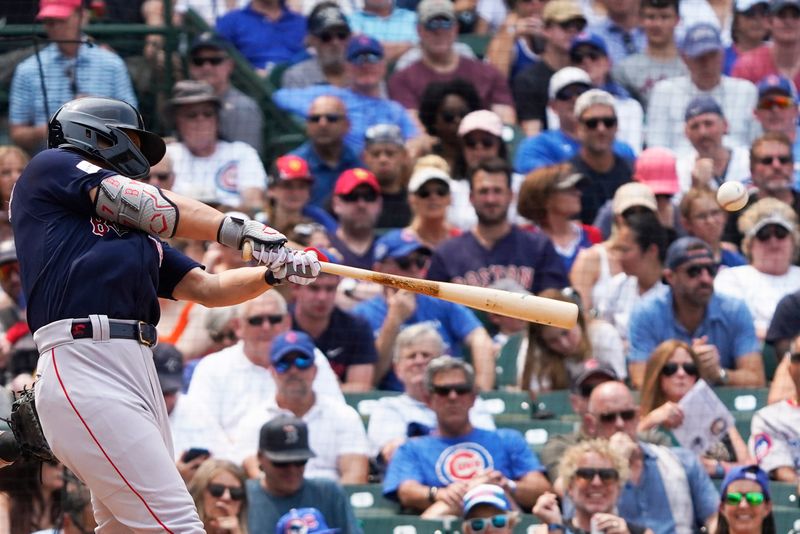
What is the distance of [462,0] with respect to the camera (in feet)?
36.5

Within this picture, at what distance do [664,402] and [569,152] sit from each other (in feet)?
7.25

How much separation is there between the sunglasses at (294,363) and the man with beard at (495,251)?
1140 millimetres

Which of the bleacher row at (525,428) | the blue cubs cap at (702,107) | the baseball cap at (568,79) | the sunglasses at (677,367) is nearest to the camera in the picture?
the bleacher row at (525,428)

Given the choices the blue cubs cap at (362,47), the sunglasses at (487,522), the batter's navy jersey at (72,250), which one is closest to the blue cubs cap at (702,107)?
the blue cubs cap at (362,47)

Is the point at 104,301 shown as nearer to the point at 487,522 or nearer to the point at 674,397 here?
the point at 487,522

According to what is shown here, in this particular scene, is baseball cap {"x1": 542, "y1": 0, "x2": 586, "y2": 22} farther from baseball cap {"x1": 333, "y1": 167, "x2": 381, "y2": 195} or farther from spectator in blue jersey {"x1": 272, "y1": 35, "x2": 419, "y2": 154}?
baseball cap {"x1": 333, "y1": 167, "x2": 381, "y2": 195}

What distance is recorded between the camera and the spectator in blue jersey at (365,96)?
9.56 meters

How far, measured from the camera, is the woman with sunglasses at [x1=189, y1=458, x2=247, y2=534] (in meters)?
6.72

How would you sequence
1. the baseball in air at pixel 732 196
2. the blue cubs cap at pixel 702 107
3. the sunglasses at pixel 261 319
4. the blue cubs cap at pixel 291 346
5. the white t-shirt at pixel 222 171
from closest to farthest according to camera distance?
1. the baseball in air at pixel 732 196
2. the blue cubs cap at pixel 291 346
3. the sunglasses at pixel 261 319
4. the white t-shirt at pixel 222 171
5. the blue cubs cap at pixel 702 107

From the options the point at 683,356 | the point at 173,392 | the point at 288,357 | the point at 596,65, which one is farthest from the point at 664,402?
the point at 596,65

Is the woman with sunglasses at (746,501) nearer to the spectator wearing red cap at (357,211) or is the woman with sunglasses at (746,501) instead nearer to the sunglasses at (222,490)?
the sunglasses at (222,490)

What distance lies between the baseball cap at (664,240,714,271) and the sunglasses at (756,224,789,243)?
42cm

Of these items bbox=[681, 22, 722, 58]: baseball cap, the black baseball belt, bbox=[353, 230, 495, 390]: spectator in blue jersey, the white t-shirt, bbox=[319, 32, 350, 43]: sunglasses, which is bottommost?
the black baseball belt

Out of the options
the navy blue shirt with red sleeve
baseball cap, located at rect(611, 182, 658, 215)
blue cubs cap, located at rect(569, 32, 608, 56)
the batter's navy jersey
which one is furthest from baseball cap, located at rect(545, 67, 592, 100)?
the batter's navy jersey
